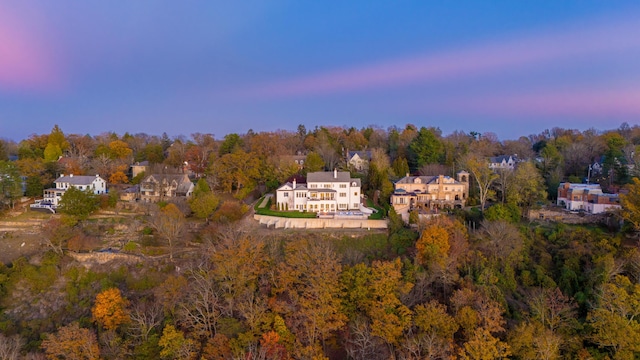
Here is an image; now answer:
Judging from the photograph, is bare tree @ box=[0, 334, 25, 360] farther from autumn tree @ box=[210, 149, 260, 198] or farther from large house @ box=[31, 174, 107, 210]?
autumn tree @ box=[210, 149, 260, 198]

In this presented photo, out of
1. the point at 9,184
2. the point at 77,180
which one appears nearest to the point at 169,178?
the point at 77,180

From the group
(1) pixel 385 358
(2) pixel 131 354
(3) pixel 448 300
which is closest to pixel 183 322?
(2) pixel 131 354

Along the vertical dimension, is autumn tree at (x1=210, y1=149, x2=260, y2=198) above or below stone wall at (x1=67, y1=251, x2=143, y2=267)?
above

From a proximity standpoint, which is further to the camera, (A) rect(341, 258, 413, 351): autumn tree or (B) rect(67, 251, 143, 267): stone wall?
(B) rect(67, 251, 143, 267): stone wall

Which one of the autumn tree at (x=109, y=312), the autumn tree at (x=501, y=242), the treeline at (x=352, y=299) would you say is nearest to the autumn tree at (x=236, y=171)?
the treeline at (x=352, y=299)

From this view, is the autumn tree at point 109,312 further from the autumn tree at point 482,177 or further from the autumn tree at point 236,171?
the autumn tree at point 482,177

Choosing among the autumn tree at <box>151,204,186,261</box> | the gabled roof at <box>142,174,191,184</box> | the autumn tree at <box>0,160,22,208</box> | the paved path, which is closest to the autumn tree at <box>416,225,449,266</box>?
the paved path
